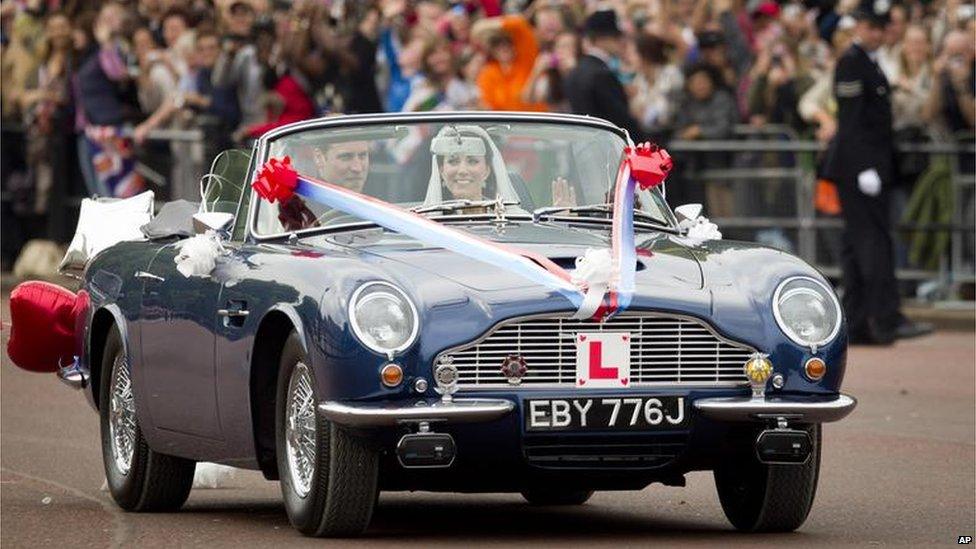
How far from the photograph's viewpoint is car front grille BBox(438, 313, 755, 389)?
8.54m

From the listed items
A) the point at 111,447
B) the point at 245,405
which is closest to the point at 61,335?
the point at 111,447

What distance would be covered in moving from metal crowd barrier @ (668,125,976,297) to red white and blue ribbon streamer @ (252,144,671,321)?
10562 mm

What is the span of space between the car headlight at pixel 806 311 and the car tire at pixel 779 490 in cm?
33

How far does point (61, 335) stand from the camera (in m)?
11.6

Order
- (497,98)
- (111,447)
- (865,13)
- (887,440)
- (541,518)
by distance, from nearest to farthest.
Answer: (541,518) < (111,447) < (887,440) < (865,13) < (497,98)

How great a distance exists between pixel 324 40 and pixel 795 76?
4103mm

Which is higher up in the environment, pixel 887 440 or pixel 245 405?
pixel 245 405

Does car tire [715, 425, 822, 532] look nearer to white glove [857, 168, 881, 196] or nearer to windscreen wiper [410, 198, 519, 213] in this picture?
windscreen wiper [410, 198, 519, 213]

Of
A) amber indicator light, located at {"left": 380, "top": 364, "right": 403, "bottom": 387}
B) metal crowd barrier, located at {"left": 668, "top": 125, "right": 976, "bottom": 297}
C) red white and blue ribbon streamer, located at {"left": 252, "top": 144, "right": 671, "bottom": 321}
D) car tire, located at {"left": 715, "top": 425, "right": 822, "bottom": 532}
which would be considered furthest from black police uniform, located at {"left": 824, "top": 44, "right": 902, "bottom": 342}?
amber indicator light, located at {"left": 380, "top": 364, "right": 403, "bottom": 387}

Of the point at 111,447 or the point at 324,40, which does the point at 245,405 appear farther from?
the point at 324,40

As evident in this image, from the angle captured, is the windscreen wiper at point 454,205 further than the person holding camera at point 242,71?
No

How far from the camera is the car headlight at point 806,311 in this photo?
29.2ft

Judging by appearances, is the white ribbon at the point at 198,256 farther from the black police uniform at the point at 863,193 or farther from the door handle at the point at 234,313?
the black police uniform at the point at 863,193

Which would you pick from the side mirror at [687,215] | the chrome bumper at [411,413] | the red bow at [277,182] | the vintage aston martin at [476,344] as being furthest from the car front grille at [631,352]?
the red bow at [277,182]
